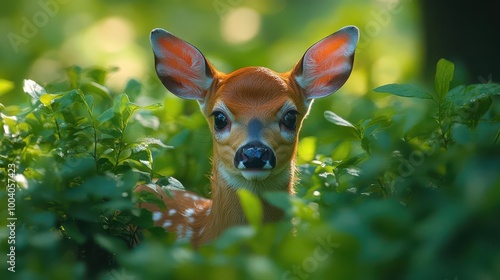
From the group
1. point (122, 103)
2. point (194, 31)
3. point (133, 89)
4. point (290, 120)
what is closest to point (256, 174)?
point (290, 120)

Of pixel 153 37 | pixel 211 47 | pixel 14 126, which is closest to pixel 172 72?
pixel 153 37

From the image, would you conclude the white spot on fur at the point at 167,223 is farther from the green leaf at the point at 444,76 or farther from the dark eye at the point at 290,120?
the green leaf at the point at 444,76

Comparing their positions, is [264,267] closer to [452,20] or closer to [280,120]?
[280,120]

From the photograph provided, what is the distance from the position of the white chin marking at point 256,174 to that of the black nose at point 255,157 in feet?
0.11

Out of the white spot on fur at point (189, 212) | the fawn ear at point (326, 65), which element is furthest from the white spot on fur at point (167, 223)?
the fawn ear at point (326, 65)

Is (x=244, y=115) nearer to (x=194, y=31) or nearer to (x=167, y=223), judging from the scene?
(x=167, y=223)

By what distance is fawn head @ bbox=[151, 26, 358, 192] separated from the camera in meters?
4.59

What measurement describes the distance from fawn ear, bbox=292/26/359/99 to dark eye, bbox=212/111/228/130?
0.53 metres

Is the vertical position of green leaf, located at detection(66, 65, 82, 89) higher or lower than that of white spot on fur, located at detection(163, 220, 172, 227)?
higher

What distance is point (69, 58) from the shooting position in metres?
11.8

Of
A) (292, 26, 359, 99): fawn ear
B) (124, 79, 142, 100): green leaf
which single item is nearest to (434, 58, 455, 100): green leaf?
(292, 26, 359, 99): fawn ear

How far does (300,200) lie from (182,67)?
1984 millimetres

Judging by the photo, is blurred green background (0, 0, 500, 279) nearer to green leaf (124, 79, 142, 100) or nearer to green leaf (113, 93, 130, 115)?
green leaf (124, 79, 142, 100)

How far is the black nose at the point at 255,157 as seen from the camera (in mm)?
4402
